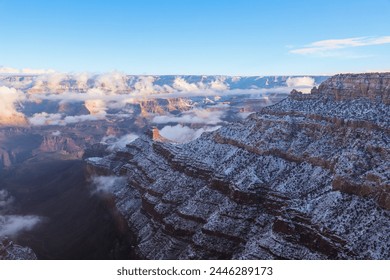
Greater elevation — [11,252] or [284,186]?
[284,186]

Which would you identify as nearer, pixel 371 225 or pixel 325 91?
pixel 371 225

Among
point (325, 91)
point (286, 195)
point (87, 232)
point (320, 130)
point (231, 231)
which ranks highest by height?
point (325, 91)

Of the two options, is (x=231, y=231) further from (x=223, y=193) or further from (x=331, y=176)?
(x=331, y=176)

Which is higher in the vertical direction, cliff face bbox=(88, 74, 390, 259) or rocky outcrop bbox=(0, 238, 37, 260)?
cliff face bbox=(88, 74, 390, 259)

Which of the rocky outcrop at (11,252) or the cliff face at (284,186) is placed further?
the rocky outcrop at (11,252)

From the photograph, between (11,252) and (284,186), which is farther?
(284,186)

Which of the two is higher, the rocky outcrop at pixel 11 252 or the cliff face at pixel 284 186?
the cliff face at pixel 284 186

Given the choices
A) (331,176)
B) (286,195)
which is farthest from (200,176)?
(331,176)

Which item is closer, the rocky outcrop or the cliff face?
the cliff face
